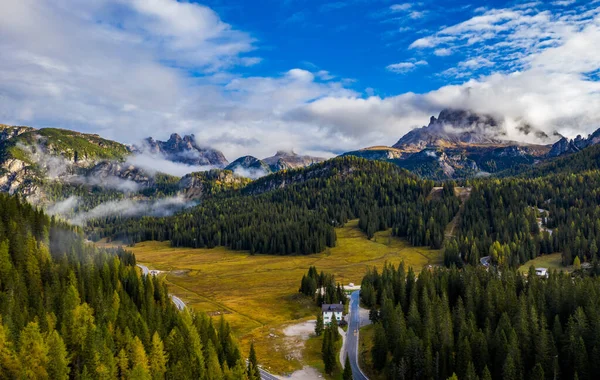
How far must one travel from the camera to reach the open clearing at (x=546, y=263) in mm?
177413

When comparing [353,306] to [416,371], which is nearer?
[416,371]

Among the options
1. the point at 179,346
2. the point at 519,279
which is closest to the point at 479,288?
the point at 519,279

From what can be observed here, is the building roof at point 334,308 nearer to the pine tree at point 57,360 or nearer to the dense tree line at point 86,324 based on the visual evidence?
the dense tree line at point 86,324

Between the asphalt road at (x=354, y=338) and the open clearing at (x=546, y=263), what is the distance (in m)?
81.8

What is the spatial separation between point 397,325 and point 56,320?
6787 cm

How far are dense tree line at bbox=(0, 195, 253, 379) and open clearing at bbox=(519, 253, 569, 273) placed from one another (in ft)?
478

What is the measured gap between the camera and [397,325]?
297ft

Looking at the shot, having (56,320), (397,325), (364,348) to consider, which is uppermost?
(56,320)

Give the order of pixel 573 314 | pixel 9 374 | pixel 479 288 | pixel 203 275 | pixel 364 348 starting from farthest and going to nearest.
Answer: pixel 203 275
pixel 479 288
pixel 364 348
pixel 573 314
pixel 9 374

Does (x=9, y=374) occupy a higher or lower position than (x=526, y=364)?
higher

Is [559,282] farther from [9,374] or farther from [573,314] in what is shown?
[9,374]

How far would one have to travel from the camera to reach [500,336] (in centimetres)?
7981

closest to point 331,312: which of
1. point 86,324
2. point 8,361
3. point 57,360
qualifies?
point 86,324

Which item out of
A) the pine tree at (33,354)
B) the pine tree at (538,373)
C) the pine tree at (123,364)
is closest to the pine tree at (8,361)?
the pine tree at (33,354)
